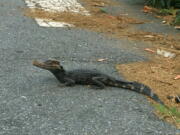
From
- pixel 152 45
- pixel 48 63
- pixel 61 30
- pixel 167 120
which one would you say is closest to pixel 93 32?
pixel 61 30

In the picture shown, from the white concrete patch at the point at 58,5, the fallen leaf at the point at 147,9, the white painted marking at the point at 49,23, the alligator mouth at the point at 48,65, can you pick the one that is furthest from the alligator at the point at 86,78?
the fallen leaf at the point at 147,9

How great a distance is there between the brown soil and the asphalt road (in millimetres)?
292

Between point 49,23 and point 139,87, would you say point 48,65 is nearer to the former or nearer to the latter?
point 139,87

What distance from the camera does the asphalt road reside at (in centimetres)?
496

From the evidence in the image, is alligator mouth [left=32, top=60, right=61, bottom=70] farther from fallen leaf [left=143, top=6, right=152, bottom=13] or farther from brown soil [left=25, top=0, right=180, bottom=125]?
fallen leaf [left=143, top=6, right=152, bottom=13]

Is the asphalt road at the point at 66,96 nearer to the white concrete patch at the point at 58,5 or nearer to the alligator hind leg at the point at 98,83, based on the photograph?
the alligator hind leg at the point at 98,83

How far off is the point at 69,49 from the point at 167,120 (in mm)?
2920

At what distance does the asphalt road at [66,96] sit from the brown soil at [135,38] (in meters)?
0.29

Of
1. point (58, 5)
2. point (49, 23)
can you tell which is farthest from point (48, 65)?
point (58, 5)

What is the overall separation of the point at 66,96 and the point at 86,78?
508 millimetres

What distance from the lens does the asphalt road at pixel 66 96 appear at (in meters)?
4.96

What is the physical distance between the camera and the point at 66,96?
573 cm

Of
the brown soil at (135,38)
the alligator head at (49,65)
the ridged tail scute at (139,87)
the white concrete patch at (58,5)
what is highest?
the alligator head at (49,65)

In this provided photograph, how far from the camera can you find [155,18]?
35.7 ft
